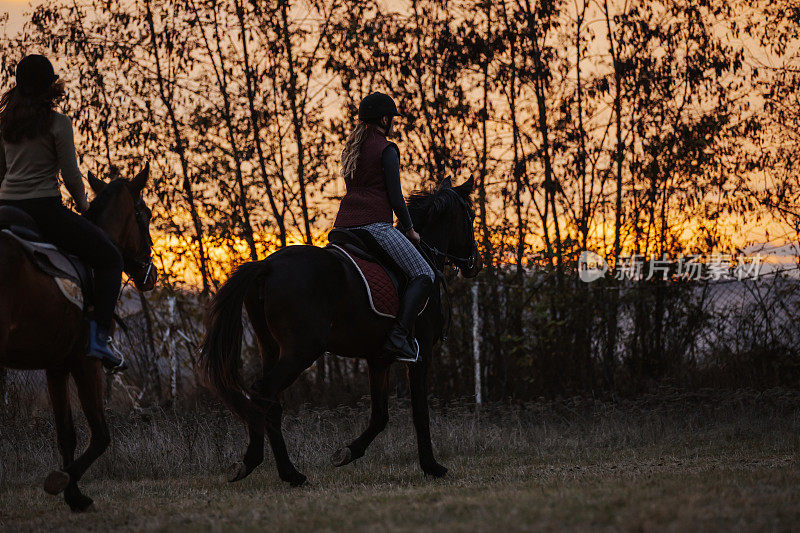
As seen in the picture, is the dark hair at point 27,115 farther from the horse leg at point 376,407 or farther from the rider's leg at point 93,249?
the horse leg at point 376,407

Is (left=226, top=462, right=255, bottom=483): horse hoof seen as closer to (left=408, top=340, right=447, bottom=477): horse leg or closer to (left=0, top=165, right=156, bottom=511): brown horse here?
(left=0, top=165, right=156, bottom=511): brown horse

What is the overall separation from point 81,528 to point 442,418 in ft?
20.4

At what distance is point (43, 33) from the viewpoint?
13398 millimetres

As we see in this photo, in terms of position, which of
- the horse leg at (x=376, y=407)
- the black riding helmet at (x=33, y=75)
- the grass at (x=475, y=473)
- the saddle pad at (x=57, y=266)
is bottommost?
the grass at (x=475, y=473)

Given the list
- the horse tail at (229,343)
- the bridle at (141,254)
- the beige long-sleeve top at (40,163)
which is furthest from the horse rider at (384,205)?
the beige long-sleeve top at (40,163)

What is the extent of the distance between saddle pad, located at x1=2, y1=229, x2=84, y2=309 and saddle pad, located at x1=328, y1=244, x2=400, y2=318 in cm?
204

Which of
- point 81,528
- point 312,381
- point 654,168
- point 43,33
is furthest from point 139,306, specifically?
point 81,528

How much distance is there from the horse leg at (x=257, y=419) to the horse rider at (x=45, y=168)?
108cm

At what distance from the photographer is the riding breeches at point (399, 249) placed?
7766 mm

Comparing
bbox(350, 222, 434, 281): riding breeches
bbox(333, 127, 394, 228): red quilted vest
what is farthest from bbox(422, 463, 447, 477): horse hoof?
bbox(333, 127, 394, 228): red quilted vest

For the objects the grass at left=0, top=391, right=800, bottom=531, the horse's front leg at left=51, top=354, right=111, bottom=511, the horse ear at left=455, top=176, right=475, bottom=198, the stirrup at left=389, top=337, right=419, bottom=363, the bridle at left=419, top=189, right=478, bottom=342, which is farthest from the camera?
the horse ear at left=455, top=176, right=475, bottom=198

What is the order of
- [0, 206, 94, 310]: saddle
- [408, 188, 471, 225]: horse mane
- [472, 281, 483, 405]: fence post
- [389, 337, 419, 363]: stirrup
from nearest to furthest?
[0, 206, 94, 310]: saddle < [389, 337, 419, 363]: stirrup < [408, 188, 471, 225]: horse mane < [472, 281, 483, 405]: fence post

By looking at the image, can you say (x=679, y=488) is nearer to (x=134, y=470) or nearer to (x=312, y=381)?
(x=134, y=470)

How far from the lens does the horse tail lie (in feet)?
22.9
